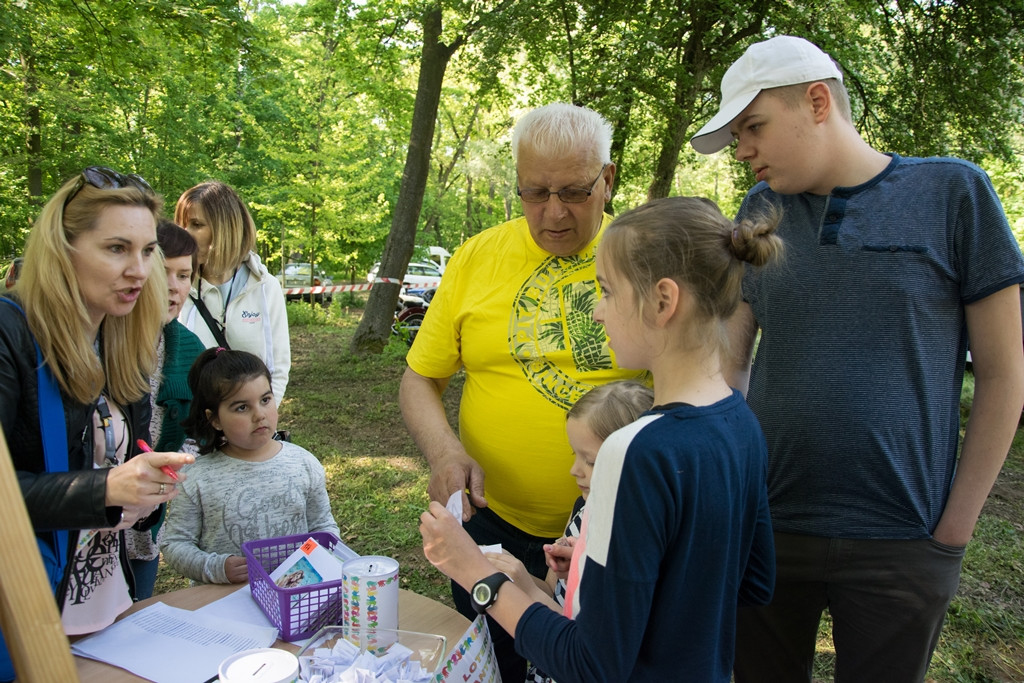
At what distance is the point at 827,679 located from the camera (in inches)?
122

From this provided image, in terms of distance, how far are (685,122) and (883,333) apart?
22.3 feet

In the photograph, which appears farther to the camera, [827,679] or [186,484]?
[827,679]

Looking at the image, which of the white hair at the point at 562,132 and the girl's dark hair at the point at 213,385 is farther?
the girl's dark hair at the point at 213,385

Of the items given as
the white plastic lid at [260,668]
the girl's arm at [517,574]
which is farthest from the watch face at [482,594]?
the white plastic lid at [260,668]

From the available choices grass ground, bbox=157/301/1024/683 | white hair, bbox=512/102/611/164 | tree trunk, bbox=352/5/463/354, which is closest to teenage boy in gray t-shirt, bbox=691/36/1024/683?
white hair, bbox=512/102/611/164

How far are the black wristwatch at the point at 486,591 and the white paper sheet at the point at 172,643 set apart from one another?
2.23 ft

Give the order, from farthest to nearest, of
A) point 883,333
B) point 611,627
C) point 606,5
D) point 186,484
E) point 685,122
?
point 685,122
point 606,5
point 186,484
point 883,333
point 611,627

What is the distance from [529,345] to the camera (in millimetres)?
1988

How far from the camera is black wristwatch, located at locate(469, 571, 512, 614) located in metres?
1.27

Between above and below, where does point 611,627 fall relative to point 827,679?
above

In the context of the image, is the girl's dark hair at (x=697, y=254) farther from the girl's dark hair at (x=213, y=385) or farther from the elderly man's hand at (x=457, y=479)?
the girl's dark hair at (x=213, y=385)

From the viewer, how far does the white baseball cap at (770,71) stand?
155 cm

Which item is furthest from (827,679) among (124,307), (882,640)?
(124,307)

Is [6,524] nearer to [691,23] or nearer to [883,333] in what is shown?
[883,333]
